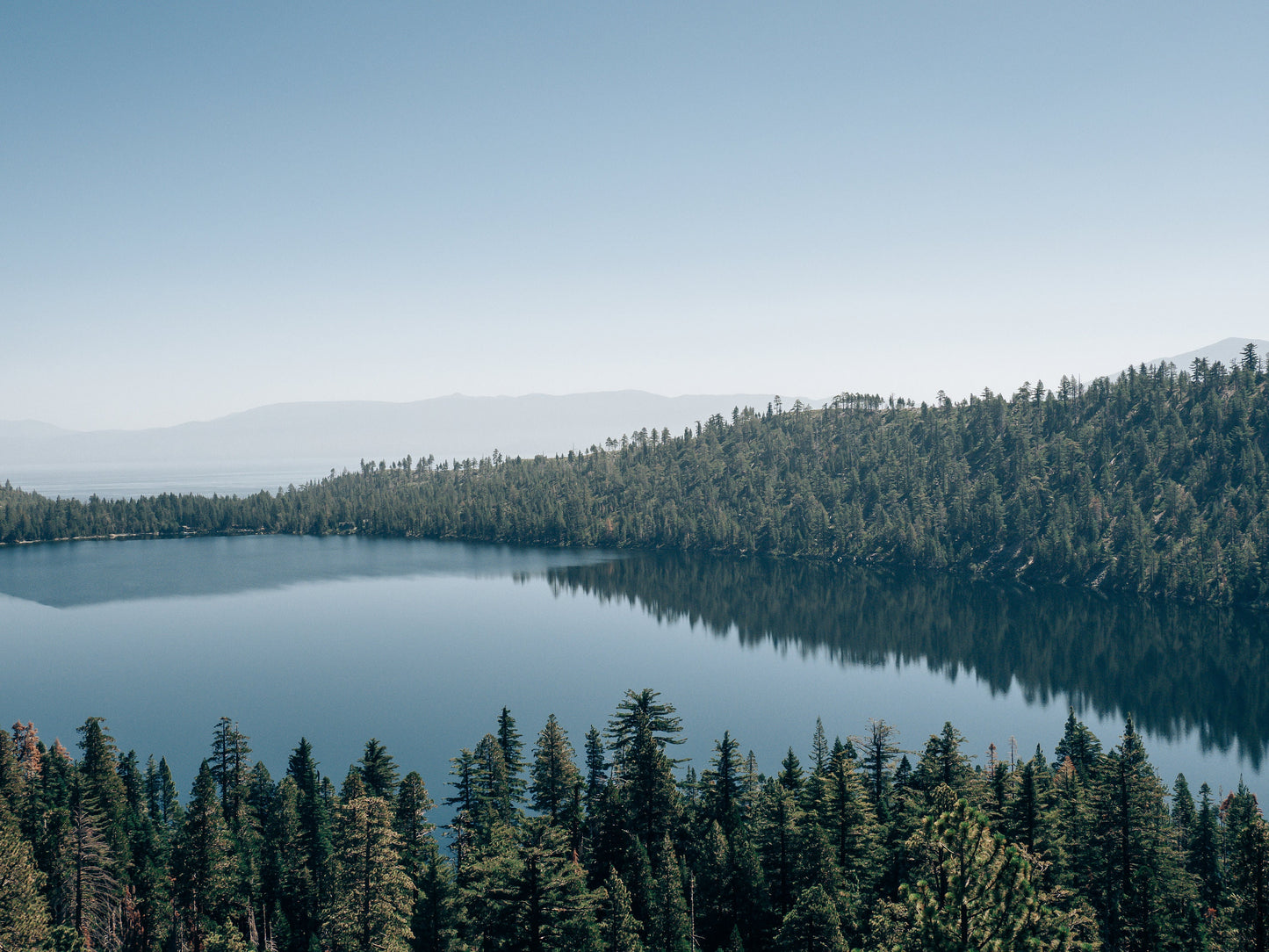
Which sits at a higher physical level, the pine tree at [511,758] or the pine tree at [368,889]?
the pine tree at [368,889]

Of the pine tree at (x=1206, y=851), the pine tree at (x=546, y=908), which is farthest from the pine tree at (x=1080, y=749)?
the pine tree at (x=546, y=908)

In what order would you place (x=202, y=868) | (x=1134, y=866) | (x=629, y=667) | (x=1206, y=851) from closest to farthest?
(x=1134, y=866) → (x=202, y=868) → (x=1206, y=851) → (x=629, y=667)

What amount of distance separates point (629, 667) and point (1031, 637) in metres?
72.9

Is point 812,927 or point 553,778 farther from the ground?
point 553,778

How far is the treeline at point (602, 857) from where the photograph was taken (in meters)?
37.0

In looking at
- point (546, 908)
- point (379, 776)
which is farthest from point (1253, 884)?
point (379, 776)

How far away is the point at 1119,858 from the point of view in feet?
157

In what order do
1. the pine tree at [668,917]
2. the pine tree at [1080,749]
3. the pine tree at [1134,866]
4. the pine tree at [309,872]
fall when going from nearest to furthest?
the pine tree at [668,917], the pine tree at [1134,866], the pine tree at [309,872], the pine tree at [1080,749]

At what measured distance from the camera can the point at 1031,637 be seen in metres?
142

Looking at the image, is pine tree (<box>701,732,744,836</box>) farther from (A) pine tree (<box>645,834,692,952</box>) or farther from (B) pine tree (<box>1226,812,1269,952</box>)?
(B) pine tree (<box>1226,812,1269,952</box>)

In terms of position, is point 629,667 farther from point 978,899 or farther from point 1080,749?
point 978,899

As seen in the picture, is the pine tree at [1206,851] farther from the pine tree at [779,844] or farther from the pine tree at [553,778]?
the pine tree at [553,778]

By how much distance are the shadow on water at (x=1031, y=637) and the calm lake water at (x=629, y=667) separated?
592 mm

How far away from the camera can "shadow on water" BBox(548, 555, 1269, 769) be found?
352 ft
